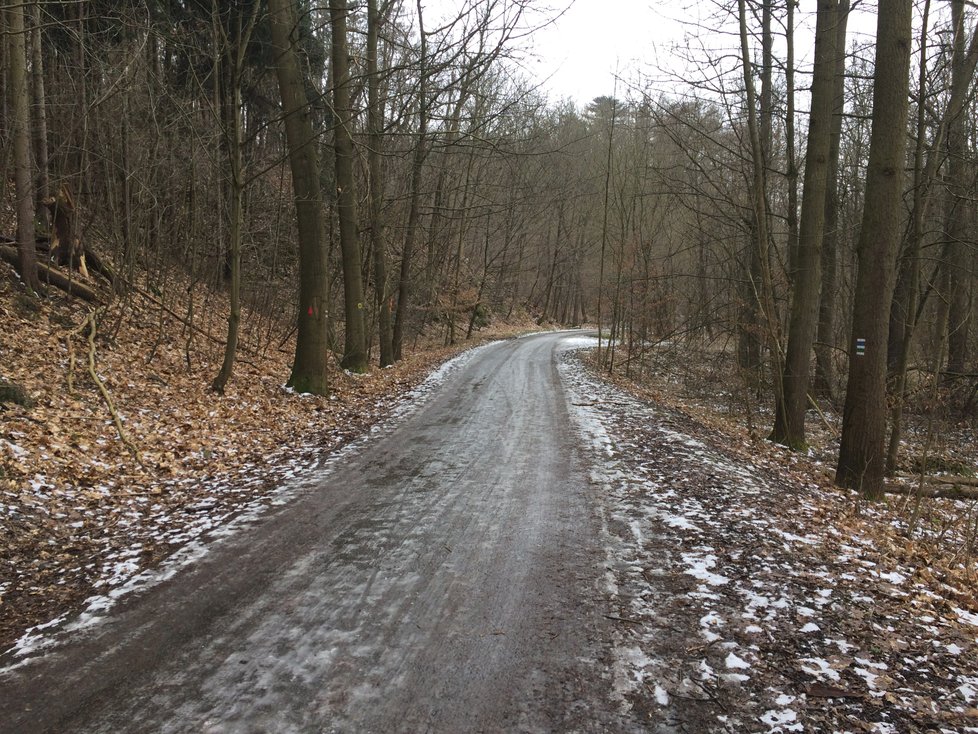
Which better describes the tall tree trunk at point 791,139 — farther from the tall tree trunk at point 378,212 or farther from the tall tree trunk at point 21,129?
the tall tree trunk at point 21,129

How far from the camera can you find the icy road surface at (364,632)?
9.91ft

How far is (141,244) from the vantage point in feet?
49.1

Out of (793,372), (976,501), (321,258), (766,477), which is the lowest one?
(976,501)

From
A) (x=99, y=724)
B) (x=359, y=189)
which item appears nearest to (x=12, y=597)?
(x=99, y=724)

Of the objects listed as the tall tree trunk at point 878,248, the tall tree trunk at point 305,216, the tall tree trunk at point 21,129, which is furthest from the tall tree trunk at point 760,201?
the tall tree trunk at point 21,129

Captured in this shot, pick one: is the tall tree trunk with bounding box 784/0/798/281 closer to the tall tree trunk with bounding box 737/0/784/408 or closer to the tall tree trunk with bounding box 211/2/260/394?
the tall tree trunk with bounding box 737/0/784/408

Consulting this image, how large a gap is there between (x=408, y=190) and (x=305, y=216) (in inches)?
438

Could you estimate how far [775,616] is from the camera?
402 cm

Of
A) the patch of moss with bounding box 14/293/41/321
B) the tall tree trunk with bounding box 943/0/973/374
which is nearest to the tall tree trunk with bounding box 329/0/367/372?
the patch of moss with bounding box 14/293/41/321

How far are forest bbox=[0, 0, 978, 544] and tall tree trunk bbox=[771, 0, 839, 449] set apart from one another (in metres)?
0.04

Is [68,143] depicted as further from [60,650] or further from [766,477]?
[766,477]

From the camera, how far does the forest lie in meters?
9.62

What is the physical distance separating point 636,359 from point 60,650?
21.8 meters

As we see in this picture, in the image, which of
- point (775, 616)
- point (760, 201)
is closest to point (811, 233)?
point (760, 201)
